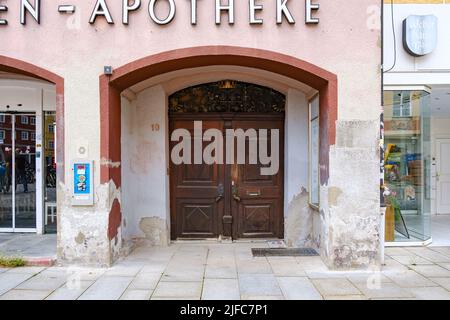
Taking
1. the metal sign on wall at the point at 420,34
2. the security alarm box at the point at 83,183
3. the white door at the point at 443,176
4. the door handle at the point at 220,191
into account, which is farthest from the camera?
the white door at the point at 443,176

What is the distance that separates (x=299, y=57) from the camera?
213 inches

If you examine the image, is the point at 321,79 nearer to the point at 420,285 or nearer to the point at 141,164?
the point at 420,285

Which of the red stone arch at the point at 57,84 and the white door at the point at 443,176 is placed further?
the white door at the point at 443,176

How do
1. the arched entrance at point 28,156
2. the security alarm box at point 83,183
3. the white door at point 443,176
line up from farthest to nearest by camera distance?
the white door at point 443,176, the arched entrance at point 28,156, the security alarm box at point 83,183

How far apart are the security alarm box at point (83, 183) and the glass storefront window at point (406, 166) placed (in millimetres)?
4995

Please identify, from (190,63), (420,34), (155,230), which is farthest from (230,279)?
(420,34)

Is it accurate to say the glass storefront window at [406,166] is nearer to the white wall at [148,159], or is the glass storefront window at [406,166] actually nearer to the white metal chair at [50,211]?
the white wall at [148,159]

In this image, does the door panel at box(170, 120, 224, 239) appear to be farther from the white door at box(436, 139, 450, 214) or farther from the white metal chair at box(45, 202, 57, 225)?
the white door at box(436, 139, 450, 214)

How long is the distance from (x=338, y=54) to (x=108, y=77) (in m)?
3.34

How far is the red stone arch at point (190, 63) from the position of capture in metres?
5.40

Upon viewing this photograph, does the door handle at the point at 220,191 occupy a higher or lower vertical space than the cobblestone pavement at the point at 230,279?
higher

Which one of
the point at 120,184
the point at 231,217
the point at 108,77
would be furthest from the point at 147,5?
the point at 231,217

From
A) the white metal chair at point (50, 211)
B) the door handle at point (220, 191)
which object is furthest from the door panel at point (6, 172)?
the door handle at point (220, 191)

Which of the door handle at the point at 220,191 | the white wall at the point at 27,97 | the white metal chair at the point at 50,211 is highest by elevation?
the white wall at the point at 27,97
